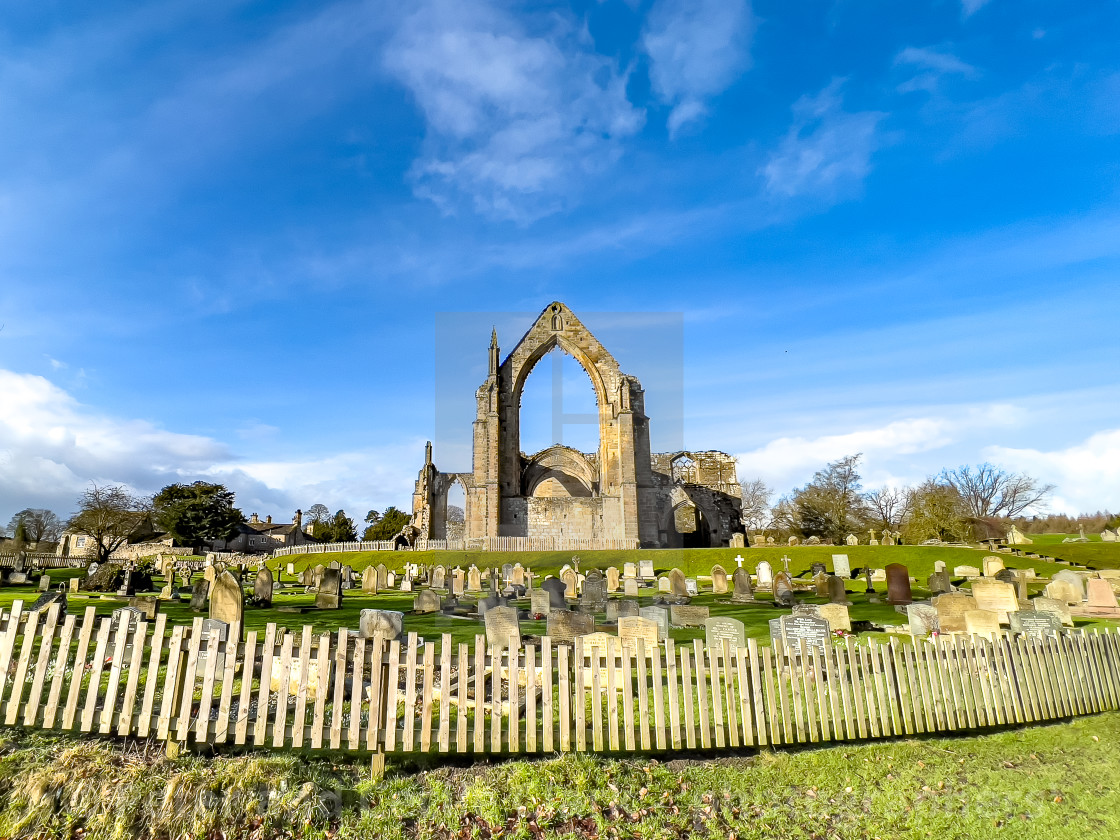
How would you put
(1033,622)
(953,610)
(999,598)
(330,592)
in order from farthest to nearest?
(330,592) → (999,598) → (953,610) → (1033,622)

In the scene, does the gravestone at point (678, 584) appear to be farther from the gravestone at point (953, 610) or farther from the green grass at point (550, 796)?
the green grass at point (550, 796)

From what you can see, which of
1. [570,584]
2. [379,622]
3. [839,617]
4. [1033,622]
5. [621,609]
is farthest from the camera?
[570,584]

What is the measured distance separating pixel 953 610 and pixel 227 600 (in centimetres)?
1114

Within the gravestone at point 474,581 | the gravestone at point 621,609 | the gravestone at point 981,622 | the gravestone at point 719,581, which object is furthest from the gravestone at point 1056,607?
the gravestone at point 474,581

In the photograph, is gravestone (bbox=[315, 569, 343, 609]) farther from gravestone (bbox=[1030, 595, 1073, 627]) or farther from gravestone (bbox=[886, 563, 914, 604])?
gravestone (bbox=[1030, 595, 1073, 627])

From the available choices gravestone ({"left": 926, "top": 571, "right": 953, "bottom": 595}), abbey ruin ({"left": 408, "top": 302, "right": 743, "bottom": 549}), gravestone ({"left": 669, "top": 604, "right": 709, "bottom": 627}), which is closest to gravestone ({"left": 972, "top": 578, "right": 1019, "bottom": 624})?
gravestone ({"left": 669, "top": 604, "right": 709, "bottom": 627})

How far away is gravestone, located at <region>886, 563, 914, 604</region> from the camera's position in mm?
15578

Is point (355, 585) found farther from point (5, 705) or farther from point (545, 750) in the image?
point (545, 750)

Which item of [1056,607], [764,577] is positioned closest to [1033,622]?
[1056,607]

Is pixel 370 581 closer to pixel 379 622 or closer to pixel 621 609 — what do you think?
pixel 621 609

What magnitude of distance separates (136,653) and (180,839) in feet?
5.49

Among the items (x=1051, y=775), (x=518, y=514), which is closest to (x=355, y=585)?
(x=518, y=514)

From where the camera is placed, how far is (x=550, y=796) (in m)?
4.63

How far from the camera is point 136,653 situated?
5020 mm
